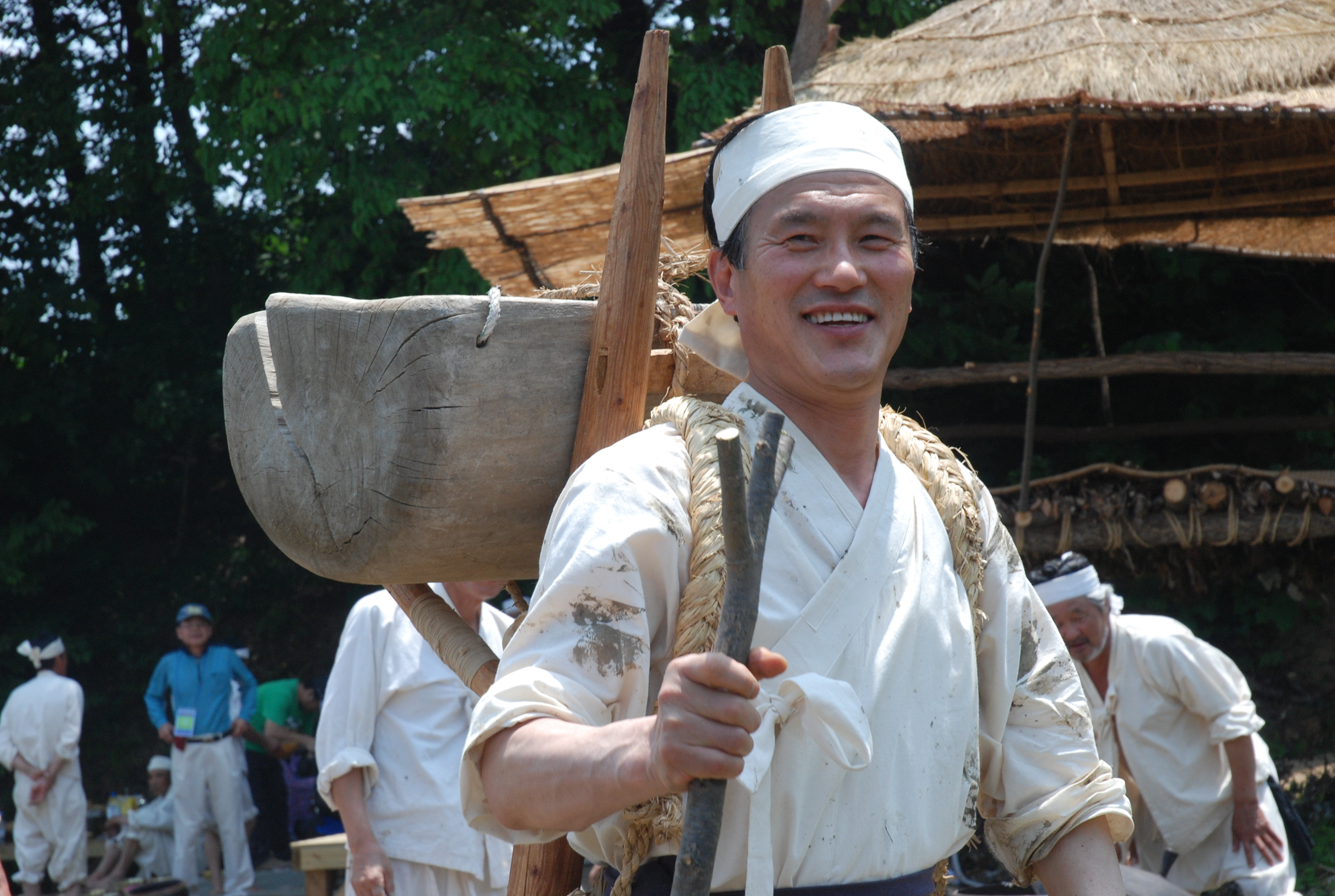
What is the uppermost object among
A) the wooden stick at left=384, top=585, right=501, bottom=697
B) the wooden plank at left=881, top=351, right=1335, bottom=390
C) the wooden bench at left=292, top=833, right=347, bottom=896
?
the wooden plank at left=881, top=351, right=1335, bottom=390

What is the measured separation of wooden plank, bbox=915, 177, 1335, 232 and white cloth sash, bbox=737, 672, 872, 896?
5.44 meters

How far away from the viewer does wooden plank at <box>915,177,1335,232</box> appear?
619cm

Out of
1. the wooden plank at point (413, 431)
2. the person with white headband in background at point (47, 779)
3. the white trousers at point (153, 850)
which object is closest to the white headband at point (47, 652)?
the person with white headband in background at point (47, 779)

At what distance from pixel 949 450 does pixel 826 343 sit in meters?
0.38

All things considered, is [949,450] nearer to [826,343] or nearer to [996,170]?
[826,343]

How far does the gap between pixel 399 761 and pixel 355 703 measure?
225 millimetres

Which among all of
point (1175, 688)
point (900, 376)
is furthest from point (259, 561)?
point (1175, 688)

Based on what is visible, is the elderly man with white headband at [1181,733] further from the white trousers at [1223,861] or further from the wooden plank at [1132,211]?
the wooden plank at [1132,211]

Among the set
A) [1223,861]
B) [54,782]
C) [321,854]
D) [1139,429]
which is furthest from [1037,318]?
[54,782]

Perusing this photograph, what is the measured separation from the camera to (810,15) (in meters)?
6.06

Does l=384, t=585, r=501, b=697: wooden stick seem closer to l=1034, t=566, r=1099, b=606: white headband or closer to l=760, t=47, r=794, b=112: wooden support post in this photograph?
l=760, t=47, r=794, b=112: wooden support post

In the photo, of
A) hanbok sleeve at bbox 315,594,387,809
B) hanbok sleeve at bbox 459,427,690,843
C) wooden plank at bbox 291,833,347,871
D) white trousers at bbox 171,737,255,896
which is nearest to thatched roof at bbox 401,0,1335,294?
hanbok sleeve at bbox 315,594,387,809

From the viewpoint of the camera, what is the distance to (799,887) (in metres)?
1.40

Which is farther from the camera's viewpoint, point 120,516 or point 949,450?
point 120,516
